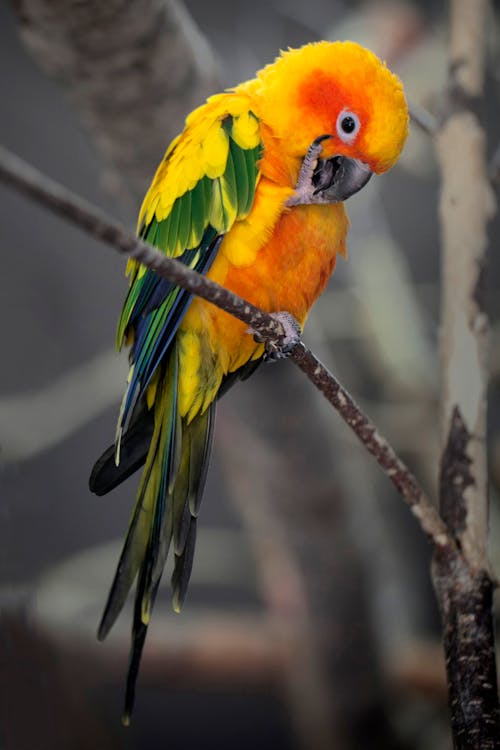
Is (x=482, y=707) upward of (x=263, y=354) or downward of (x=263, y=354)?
downward

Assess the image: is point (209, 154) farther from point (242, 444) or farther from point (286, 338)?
point (242, 444)

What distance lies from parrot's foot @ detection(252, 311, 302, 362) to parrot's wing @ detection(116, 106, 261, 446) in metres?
→ 0.10

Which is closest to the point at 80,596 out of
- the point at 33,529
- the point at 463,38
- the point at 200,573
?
the point at 200,573

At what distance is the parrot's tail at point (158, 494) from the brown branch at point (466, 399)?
0.95 ft

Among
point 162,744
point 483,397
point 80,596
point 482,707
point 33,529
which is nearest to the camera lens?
A: point 482,707

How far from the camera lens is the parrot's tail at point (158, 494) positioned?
2.49 ft

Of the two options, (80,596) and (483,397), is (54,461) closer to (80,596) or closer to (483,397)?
(80,596)

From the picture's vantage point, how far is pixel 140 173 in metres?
1.32

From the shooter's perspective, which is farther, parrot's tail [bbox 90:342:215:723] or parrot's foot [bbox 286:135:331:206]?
parrot's foot [bbox 286:135:331:206]

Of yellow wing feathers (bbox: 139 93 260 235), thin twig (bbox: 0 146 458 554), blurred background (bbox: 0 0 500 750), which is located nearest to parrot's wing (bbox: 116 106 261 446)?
yellow wing feathers (bbox: 139 93 260 235)

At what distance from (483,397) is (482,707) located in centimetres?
34

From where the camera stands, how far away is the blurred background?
1361mm

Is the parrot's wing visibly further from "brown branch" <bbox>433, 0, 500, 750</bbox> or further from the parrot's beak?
"brown branch" <bbox>433, 0, 500, 750</bbox>

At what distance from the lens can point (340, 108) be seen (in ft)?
2.66
